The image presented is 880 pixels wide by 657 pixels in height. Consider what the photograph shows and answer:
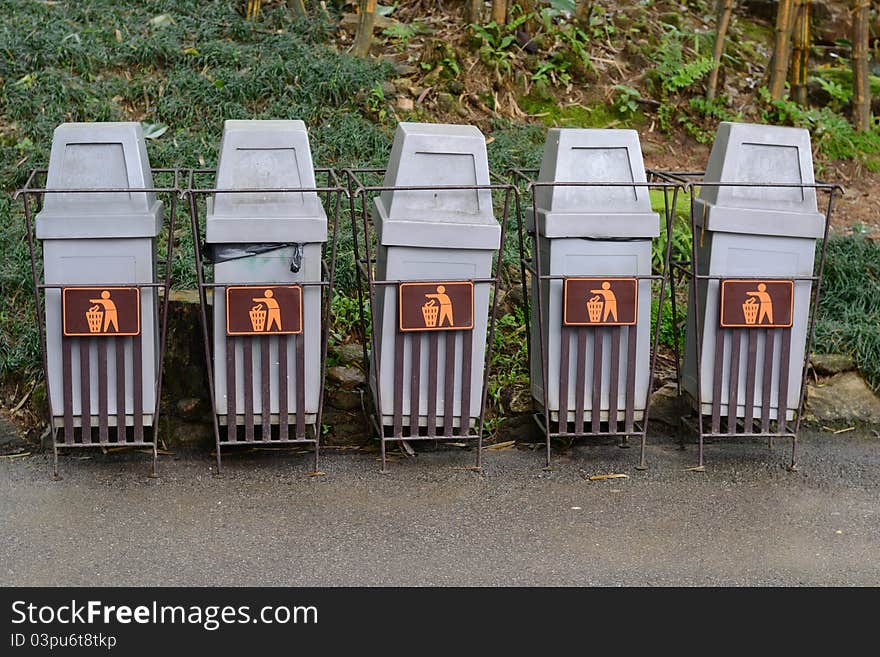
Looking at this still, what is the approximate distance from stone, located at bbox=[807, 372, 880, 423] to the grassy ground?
48cm

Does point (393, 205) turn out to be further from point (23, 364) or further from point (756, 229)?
point (23, 364)

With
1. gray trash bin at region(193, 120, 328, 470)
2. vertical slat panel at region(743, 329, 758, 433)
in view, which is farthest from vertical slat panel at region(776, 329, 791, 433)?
gray trash bin at region(193, 120, 328, 470)

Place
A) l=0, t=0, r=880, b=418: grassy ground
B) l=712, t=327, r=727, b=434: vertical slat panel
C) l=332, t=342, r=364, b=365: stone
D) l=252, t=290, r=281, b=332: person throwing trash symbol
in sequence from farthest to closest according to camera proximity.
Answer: l=0, t=0, r=880, b=418: grassy ground < l=332, t=342, r=364, b=365: stone < l=712, t=327, r=727, b=434: vertical slat panel < l=252, t=290, r=281, b=332: person throwing trash symbol

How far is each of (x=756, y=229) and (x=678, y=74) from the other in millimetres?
3751

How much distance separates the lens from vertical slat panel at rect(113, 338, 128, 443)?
16.3 feet

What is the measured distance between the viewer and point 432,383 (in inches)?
203

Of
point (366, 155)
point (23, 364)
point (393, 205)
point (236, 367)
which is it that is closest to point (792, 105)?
point (366, 155)

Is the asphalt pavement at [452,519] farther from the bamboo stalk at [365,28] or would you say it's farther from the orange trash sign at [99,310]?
the bamboo stalk at [365,28]

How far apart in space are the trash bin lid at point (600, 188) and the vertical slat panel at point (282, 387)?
4.38 ft

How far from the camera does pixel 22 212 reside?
6.79 m

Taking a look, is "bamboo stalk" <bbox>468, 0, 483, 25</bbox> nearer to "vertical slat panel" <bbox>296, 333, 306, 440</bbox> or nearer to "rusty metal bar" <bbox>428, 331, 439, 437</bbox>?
"rusty metal bar" <bbox>428, 331, 439, 437</bbox>

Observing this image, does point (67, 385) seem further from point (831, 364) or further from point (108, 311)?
point (831, 364)

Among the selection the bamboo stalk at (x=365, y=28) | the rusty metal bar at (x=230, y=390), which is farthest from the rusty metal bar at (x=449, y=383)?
the bamboo stalk at (x=365, y=28)

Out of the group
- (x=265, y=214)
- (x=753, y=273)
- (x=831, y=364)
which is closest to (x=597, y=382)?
(x=753, y=273)
